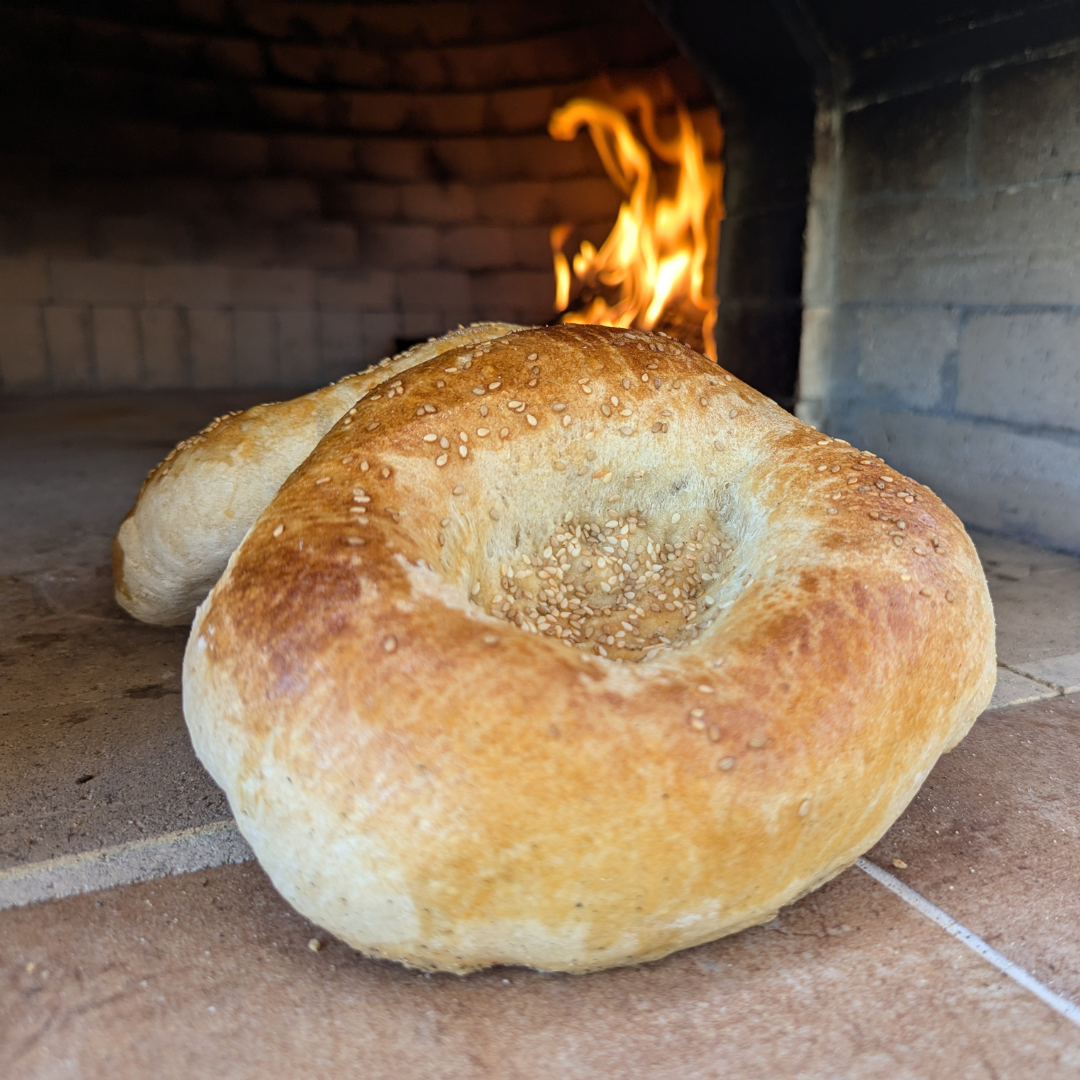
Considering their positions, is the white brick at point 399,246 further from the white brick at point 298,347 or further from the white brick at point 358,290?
the white brick at point 298,347

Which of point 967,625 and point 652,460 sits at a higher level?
point 652,460

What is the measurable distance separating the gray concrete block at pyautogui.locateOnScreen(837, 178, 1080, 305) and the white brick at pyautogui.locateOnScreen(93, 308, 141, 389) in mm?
6403

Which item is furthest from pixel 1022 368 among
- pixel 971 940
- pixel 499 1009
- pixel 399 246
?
pixel 399 246

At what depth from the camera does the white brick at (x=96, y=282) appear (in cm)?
784

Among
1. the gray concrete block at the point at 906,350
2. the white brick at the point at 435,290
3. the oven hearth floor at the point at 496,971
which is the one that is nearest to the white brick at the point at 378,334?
the white brick at the point at 435,290

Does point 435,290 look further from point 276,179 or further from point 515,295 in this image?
point 276,179

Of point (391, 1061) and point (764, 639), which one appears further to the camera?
point (764, 639)

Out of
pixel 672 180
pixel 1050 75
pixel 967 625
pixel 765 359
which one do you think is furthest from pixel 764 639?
pixel 672 180

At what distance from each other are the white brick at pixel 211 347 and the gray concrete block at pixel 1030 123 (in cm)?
681

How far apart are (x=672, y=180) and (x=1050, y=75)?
3.00 metres

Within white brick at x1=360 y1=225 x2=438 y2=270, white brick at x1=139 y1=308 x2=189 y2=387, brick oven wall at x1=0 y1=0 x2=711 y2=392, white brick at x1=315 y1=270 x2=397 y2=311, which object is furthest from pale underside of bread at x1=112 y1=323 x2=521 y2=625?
white brick at x1=360 y1=225 x2=438 y2=270

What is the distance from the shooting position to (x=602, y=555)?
5.29ft

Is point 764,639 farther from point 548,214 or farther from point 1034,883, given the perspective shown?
point 548,214

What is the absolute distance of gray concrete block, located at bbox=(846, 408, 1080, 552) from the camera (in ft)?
10.9
